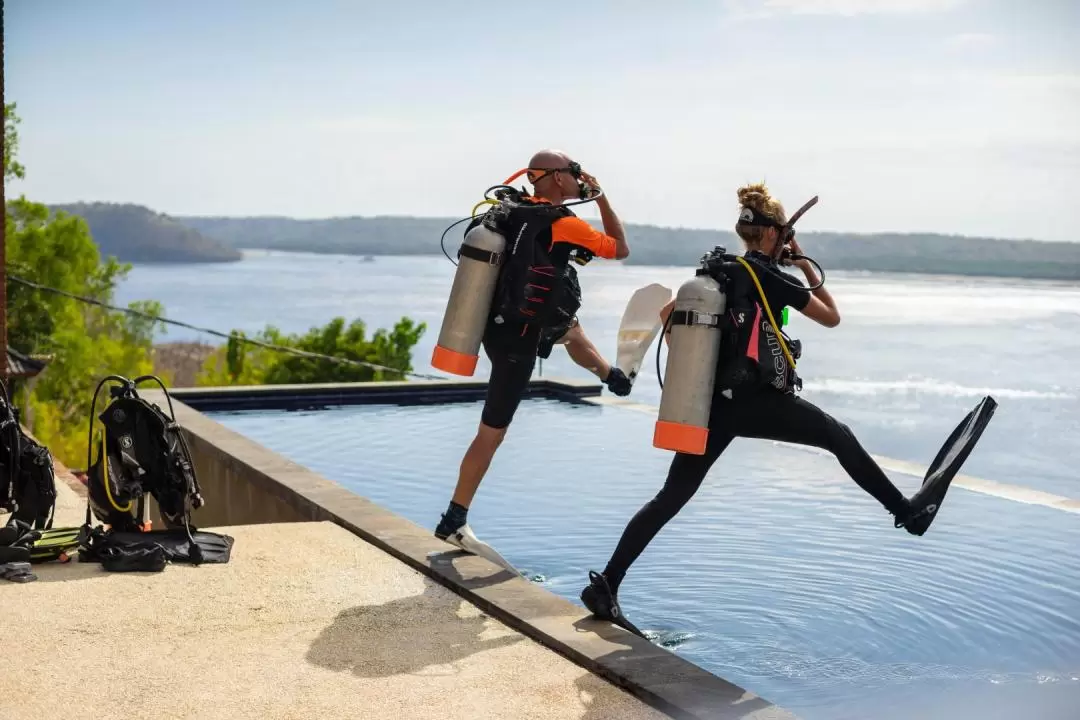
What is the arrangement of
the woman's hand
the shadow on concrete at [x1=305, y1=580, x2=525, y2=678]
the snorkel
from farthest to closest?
1. the woman's hand
2. the snorkel
3. the shadow on concrete at [x1=305, y1=580, x2=525, y2=678]

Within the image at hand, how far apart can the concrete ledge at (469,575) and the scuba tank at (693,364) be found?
727 millimetres

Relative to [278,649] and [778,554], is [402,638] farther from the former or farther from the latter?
[778,554]

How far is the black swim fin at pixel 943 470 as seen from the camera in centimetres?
518

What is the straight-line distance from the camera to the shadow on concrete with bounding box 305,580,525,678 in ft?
15.1

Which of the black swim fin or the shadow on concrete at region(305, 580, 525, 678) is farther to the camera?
the black swim fin

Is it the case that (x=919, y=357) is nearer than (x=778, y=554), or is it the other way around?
(x=778, y=554)

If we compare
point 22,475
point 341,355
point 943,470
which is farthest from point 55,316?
point 943,470

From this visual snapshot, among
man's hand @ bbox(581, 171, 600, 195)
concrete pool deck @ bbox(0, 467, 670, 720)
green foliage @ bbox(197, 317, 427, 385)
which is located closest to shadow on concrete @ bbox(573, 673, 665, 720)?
concrete pool deck @ bbox(0, 467, 670, 720)

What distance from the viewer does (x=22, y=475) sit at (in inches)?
248

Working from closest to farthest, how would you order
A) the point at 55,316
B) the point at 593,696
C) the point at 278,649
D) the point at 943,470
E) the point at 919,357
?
the point at 593,696, the point at 278,649, the point at 943,470, the point at 55,316, the point at 919,357

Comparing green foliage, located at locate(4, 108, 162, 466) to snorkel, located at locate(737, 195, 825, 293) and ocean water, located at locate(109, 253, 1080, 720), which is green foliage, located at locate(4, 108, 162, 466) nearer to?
ocean water, located at locate(109, 253, 1080, 720)

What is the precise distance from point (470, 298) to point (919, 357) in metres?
75.2

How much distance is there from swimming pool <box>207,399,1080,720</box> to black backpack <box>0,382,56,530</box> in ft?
7.59

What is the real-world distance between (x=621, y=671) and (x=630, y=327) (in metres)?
2.29
